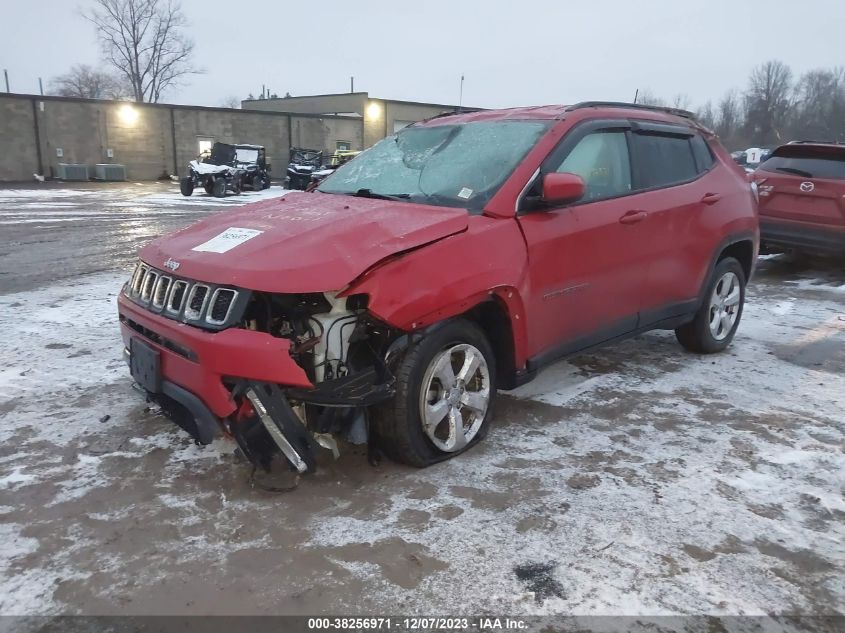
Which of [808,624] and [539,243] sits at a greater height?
[539,243]

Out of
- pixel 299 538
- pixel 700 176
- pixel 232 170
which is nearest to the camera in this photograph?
pixel 299 538

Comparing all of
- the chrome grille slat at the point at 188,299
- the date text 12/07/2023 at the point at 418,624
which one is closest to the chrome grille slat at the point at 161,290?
the chrome grille slat at the point at 188,299

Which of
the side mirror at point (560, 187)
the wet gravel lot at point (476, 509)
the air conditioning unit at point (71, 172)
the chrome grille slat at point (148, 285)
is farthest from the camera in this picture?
the air conditioning unit at point (71, 172)

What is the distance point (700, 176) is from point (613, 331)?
5.23 ft

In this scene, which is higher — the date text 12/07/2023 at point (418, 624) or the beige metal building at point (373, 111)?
the beige metal building at point (373, 111)

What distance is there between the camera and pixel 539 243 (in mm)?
3541

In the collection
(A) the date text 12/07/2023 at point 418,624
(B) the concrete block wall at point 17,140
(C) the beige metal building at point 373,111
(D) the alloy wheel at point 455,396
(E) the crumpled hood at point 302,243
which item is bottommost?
(A) the date text 12/07/2023 at point 418,624

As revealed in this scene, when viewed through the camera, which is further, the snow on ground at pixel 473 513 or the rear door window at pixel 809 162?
the rear door window at pixel 809 162

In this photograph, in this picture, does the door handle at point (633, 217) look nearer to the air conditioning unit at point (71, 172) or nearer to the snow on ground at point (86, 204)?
the snow on ground at point (86, 204)

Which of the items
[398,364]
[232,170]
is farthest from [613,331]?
[232,170]

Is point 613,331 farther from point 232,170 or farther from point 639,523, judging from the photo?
point 232,170

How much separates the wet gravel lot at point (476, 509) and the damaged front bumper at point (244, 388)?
0.36 metres

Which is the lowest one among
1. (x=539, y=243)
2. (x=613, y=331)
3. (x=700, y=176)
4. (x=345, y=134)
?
(x=613, y=331)

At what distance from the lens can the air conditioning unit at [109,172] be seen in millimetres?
31156
